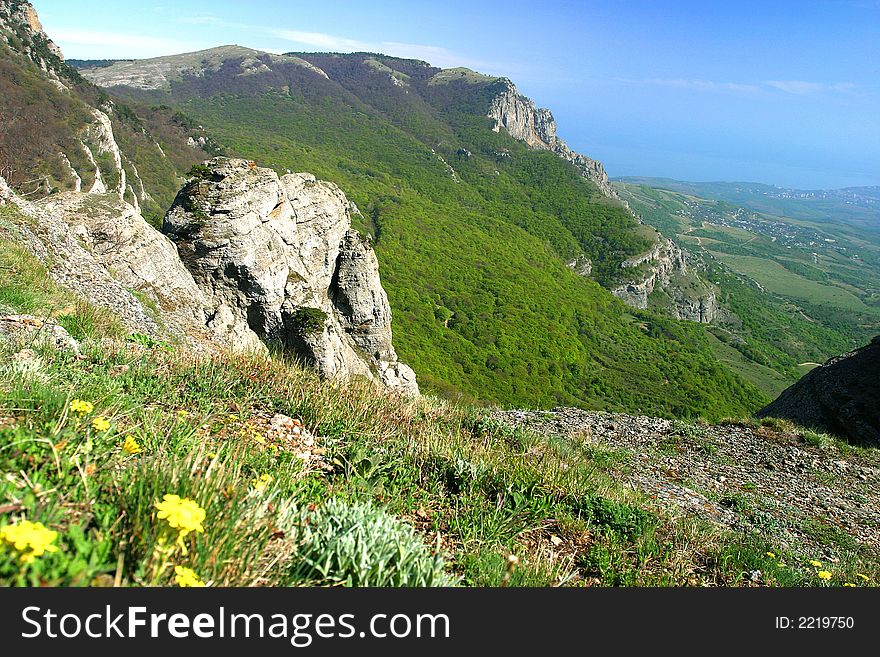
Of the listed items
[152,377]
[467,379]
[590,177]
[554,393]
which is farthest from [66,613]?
[590,177]

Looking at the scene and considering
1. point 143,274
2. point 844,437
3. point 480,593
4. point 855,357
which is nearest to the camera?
point 480,593

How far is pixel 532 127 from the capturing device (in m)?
186

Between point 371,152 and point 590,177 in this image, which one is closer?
point 371,152

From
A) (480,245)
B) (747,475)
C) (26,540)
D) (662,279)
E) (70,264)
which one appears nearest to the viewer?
(26,540)

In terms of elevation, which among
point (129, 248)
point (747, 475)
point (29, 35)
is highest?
point (29, 35)

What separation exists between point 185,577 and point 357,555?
2.80ft

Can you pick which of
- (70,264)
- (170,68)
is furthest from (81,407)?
(170,68)

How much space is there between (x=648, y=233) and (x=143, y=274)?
122397 mm

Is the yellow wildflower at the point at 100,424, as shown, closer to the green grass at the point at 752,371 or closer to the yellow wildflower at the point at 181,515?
the yellow wildflower at the point at 181,515

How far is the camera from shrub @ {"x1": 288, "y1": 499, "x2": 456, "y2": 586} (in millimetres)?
2359

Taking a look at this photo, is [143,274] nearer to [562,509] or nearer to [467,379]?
[562,509]

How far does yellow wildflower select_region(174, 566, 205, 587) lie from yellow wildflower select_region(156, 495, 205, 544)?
113 millimetres

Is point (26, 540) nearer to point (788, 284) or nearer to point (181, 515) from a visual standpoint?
point (181, 515)

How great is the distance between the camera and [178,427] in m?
3.46
